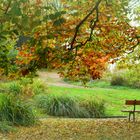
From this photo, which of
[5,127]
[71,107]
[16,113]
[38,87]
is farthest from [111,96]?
[5,127]

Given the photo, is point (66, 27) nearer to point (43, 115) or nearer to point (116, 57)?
point (116, 57)

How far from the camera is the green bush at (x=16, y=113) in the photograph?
440 inches

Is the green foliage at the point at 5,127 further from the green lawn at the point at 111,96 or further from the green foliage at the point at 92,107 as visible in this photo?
the green lawn at the point at 111,96

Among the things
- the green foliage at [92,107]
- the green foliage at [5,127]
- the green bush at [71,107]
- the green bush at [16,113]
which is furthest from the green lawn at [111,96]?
the green foliage at [5,127]

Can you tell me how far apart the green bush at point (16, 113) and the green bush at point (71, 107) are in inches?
76.4

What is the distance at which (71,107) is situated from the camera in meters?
13.6

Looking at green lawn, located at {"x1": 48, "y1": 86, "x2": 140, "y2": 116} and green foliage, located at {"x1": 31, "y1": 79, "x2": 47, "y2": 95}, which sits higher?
green foliage, located at {"x1": 31, "y1": 79, "x2": 47, "y2": 95}

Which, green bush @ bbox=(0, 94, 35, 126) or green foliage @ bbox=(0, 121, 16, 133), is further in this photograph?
green bush @ bbox=(0, 94, 35, 126)

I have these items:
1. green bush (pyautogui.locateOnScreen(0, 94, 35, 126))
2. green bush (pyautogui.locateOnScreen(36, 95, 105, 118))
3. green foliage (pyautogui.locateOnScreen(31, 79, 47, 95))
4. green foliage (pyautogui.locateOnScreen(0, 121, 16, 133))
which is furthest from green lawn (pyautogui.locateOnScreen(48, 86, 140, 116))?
green foliage (pyautogui.locateOnScreen(0, 121, 16, 133))

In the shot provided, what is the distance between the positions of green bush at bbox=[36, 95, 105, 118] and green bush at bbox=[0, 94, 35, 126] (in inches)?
76.4

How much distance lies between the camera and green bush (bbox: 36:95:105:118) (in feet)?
44.2

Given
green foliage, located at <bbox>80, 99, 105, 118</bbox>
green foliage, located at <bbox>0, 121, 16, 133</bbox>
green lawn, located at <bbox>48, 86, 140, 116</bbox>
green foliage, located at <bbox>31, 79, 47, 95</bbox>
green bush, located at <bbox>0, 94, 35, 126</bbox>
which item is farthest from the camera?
green foliage, located at <bbox>31, 79, 47, 95</bbox>

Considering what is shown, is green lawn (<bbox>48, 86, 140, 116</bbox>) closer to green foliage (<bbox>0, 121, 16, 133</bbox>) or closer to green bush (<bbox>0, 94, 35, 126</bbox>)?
green bush (<bbox>0, 94, 35, 126</bbox>)

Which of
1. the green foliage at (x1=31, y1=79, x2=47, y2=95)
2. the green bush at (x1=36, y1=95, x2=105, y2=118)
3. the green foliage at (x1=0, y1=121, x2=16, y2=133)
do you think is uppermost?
the green foliage at (x1=31, y1=79, x2=47, y2=95)
